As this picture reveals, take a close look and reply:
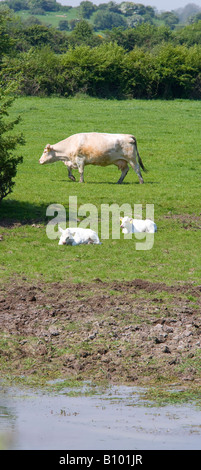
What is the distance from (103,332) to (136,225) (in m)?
6.39

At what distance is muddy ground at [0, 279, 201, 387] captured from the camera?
30.2 ft

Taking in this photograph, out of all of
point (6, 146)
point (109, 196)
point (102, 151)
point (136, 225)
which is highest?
point (102, 151)

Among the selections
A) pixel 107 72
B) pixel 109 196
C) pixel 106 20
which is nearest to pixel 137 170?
pixel 109 196

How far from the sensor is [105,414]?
7750mm

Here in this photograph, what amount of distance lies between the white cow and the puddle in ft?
26.1

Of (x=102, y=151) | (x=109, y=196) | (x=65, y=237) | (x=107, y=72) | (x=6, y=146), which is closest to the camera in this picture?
(x=65, y=237)

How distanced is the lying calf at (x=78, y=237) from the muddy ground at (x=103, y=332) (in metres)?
2.76

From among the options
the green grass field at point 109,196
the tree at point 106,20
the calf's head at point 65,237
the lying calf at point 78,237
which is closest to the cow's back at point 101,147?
the green grass field at point 109,196

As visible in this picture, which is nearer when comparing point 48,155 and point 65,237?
point 65,237

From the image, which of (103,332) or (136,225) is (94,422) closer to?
(103,332)

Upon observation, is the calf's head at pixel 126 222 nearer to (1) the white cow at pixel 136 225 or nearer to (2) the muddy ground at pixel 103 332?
(1) the white cow at pixel 136 225

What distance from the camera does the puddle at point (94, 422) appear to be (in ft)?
22.6

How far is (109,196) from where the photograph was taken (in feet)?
66.2

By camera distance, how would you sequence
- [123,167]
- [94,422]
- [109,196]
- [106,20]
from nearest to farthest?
[94,422] → [109,196] → [123,167] → [106,20]
